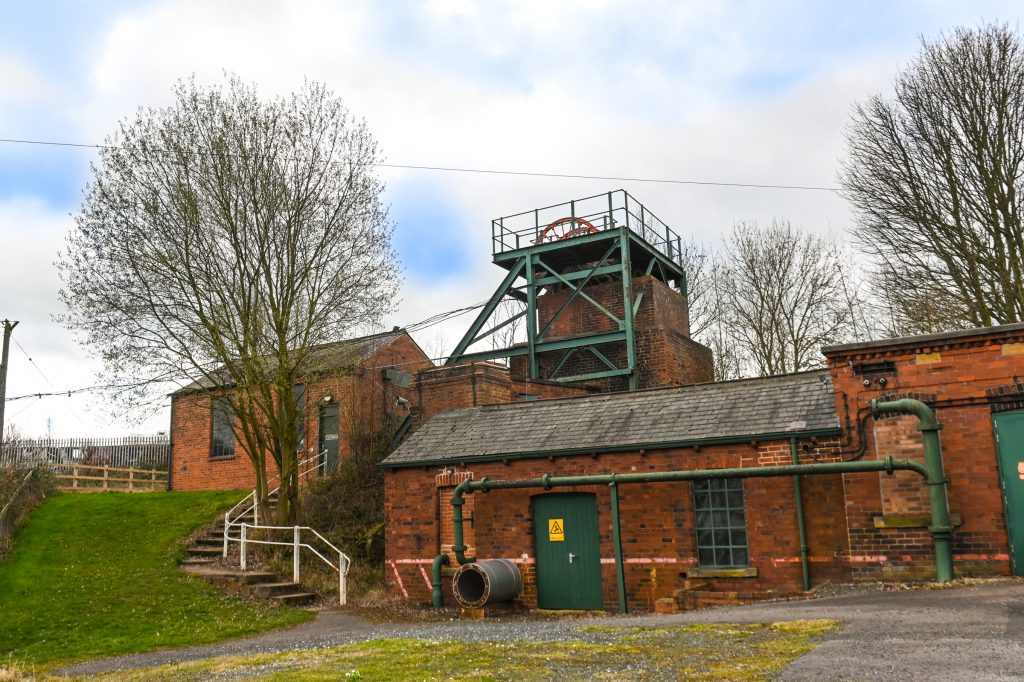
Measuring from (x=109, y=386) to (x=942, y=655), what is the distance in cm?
1586

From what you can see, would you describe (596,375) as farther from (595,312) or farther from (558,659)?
(558,659)

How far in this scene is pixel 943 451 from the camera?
12047mm

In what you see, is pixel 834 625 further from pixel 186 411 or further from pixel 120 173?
pixel 186 411

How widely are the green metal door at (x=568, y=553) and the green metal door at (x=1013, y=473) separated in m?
6.20

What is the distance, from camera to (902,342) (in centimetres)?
1235

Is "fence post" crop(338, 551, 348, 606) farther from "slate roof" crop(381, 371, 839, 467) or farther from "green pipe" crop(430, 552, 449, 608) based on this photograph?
"slate roof" crop(381, 371, 839, 467)

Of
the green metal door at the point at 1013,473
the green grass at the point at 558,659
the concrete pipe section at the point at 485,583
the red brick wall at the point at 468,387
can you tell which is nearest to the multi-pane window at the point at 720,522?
the concrete pipe section at the point at 485,583

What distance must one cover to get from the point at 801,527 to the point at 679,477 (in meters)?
1.96

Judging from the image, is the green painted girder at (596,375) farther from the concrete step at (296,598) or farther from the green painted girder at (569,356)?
the concrete step at (296,598)

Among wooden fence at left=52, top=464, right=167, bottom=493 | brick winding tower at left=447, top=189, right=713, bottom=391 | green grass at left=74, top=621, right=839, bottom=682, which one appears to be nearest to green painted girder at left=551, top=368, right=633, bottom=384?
brick winding tower at left=447, top=189, right=713, bottom=391

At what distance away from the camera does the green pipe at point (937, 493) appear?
37.3 ft

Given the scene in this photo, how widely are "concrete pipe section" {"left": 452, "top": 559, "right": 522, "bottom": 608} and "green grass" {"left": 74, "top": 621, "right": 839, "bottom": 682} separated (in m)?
4.22

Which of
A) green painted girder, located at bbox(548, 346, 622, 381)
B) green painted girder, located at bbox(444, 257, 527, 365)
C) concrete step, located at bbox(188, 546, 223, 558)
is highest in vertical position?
green painted girder, located at bbox(444, 257, 527, 365)

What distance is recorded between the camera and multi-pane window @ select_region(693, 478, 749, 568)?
13.5 meters
